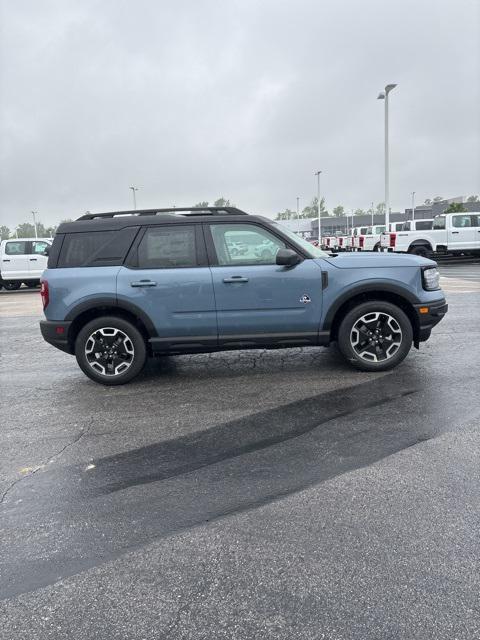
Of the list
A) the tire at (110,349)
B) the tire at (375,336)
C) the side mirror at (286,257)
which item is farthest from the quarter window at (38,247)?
the tire at (375,336)

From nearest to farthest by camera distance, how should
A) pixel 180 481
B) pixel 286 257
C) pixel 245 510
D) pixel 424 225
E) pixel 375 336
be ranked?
pixel 245 510, pixel 180 481, pixel 286 257, pixel 375 336, pixel 424 225

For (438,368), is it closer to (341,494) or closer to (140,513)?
(341,494)

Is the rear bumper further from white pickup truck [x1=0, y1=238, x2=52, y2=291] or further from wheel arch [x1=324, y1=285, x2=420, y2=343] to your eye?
white pickup truck [x1=0, y1=238, x2=52, y2=291]

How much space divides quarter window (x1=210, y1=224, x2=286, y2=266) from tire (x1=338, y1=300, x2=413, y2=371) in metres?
1.14

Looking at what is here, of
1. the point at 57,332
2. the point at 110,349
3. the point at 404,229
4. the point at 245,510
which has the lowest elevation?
the point at 245,510

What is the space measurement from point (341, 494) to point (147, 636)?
4.89 feet

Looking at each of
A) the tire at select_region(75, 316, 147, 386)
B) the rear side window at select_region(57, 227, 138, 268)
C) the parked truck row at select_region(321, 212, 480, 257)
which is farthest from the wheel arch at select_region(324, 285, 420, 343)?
the parked truck row at select_region(321, 212, 480, 257)

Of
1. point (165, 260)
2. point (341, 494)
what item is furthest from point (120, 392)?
point (341, 494)

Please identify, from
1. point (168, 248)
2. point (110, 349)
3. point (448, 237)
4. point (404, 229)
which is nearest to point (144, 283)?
point (168, 248)

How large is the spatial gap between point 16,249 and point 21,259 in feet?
1.45

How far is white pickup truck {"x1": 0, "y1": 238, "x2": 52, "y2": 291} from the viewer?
63.1 ft

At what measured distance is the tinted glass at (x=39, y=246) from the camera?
760 inches

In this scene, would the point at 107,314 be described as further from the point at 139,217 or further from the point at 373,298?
the point at 373,298

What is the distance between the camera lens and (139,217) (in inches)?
232
